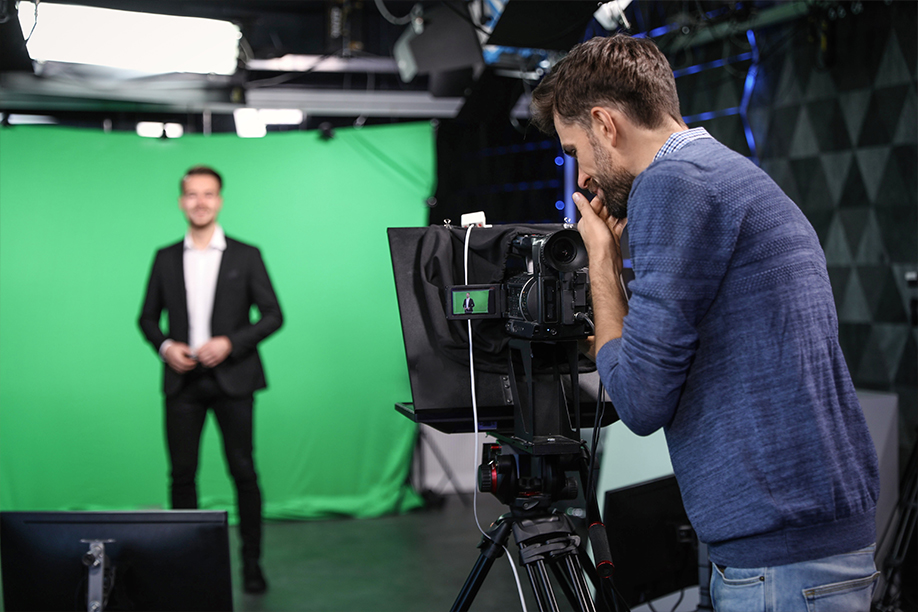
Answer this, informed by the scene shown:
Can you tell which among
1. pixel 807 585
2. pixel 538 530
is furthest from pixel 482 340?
pixel 807 585

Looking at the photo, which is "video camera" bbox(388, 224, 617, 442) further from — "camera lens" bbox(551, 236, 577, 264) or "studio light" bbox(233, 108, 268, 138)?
"studio light" bbox(233, 108, 268, 138)

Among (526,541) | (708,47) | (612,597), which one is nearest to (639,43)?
(526,541)

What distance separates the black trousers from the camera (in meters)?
3.26

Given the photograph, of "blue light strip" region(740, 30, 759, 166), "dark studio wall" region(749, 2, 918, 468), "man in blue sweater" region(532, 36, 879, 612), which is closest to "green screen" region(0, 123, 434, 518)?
"blue light strip" region(740, 30, 759, 166)

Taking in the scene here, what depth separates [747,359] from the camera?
0.94 metres

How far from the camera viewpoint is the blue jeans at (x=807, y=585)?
0.94m

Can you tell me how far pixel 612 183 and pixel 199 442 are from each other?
269 centimetres

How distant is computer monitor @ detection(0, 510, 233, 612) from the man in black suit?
149 centimetres

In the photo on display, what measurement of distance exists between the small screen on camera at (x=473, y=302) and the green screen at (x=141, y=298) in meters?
3.09

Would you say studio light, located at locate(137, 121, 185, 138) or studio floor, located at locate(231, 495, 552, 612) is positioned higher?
studio light, located at locate(137, 121, 185, 138)

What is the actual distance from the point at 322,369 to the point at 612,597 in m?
3.18

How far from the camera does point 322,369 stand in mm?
4445

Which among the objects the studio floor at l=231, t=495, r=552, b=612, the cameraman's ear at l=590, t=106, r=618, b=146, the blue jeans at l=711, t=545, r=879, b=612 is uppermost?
the cameraman's ear at l=590, t=106, r=618, b=146

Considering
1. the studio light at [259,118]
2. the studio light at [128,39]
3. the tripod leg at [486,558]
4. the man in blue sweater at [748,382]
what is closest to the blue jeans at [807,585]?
the man in blue sweater at [748,382]
